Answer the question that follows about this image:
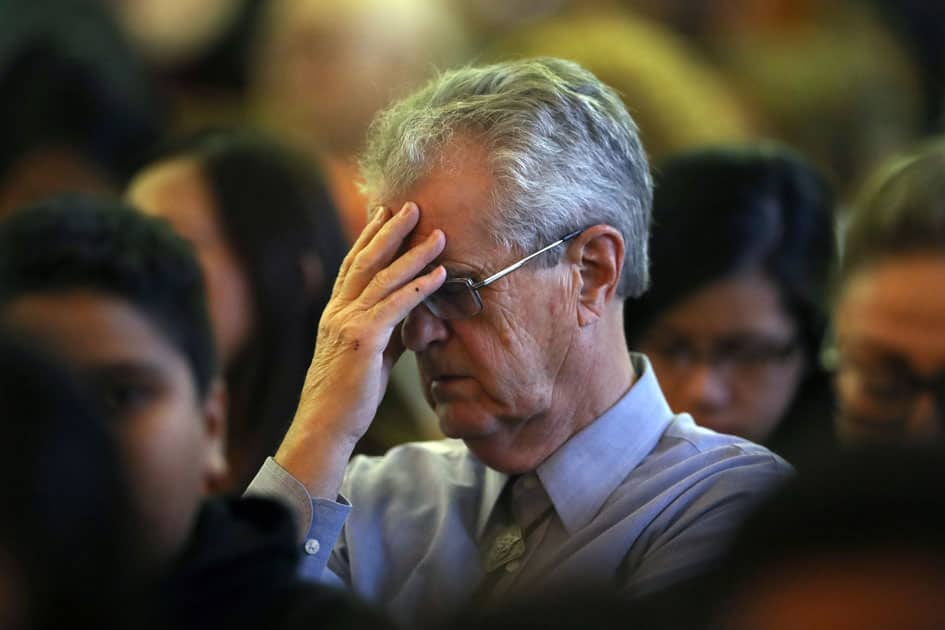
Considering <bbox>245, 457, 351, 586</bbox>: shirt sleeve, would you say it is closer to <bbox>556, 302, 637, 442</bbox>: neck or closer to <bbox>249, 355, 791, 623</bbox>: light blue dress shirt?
<bbox>249, 355, 791, 623</bbox>: light blue dress shirt

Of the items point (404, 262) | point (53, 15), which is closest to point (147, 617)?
point (404, 262)

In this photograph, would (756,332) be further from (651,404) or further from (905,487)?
(905,487)

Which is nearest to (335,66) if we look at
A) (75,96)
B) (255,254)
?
(75,96)

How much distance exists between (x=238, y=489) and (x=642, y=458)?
3.44ft

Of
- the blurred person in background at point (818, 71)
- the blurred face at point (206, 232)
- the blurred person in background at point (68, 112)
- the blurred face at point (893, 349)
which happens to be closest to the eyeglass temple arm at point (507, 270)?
the blurred face at point (893, 349)

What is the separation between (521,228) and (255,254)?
1.32 m

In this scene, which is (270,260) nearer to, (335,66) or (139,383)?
(139,383)

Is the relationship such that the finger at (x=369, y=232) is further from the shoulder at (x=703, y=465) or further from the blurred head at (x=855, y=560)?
the blurred head at (x=855, y=560)

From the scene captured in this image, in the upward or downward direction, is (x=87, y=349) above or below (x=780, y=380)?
above

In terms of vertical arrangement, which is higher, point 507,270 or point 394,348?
point 507,270

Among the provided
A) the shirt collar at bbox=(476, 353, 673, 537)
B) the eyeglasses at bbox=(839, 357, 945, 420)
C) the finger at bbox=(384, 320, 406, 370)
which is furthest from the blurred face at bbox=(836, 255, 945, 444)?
the finger at bbox=(384, 320, 406, 370)

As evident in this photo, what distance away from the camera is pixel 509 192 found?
2.32 metres

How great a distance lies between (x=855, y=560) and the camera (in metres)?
1.10

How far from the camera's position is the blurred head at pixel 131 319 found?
8.31 feet
